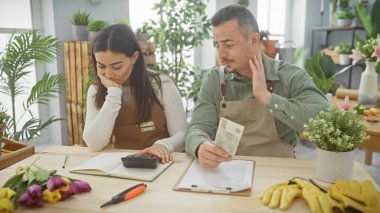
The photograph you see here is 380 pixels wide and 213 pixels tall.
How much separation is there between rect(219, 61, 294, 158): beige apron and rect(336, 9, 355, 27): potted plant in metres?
4.13

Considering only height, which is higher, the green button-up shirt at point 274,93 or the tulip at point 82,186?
the green button-up shirt at point 274,93

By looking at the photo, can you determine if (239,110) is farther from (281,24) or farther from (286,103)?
(281,24)

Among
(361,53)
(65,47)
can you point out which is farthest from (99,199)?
(65,47)

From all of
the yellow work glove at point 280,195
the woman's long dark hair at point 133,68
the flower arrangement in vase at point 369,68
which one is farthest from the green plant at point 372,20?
the yellow work glove at point 280,195

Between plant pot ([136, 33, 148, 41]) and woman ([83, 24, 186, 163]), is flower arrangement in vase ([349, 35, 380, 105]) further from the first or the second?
plant pot ([136, 33, 148, 41])

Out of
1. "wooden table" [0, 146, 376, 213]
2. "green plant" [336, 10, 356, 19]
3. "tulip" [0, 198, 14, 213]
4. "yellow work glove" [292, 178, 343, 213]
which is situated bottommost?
"wooden table" [0, 146, 376, 213]

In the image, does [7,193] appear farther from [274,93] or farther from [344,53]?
[344,53]

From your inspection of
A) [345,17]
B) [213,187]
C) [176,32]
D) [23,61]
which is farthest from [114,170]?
[345,17]

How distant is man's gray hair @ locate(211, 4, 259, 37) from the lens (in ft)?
5.11

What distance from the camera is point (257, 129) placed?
62.4 inches

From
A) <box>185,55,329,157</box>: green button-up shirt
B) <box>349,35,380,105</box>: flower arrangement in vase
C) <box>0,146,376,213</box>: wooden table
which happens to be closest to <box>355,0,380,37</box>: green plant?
<box>349,35,380,105</box>: flower arrangement in vase

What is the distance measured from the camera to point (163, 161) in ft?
4.27

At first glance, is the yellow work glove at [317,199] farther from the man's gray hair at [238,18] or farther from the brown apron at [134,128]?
the brown apron at [134,128]

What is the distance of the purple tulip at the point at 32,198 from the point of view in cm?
93
